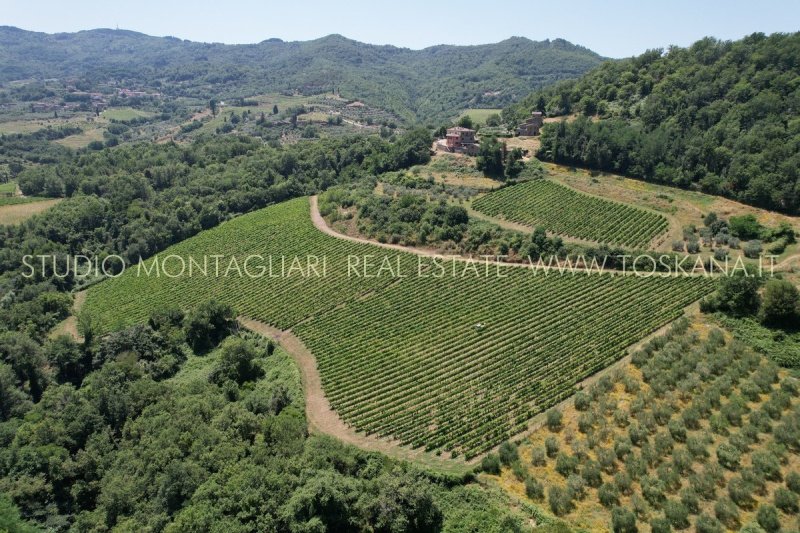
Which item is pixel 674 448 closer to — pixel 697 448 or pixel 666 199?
pixel 697 448

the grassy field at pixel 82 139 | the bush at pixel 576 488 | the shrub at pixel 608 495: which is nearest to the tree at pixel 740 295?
the shrub at pixel 608 495

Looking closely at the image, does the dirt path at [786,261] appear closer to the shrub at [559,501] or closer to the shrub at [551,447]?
the shrub at [551,447]

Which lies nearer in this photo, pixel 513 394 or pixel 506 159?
pixel 513 394

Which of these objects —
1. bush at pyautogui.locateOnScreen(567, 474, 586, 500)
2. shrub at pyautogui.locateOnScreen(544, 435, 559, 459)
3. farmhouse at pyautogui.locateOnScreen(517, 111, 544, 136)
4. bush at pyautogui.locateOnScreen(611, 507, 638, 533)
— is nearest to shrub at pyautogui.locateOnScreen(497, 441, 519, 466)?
shrub at pyautogui.locateOnScreen(544, 435, 559, 459)

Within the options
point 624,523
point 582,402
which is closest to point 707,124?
point 582,402

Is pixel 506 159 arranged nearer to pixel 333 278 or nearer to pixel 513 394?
pixel 333 278

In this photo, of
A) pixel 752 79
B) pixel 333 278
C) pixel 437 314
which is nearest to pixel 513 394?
pixel 437 314
